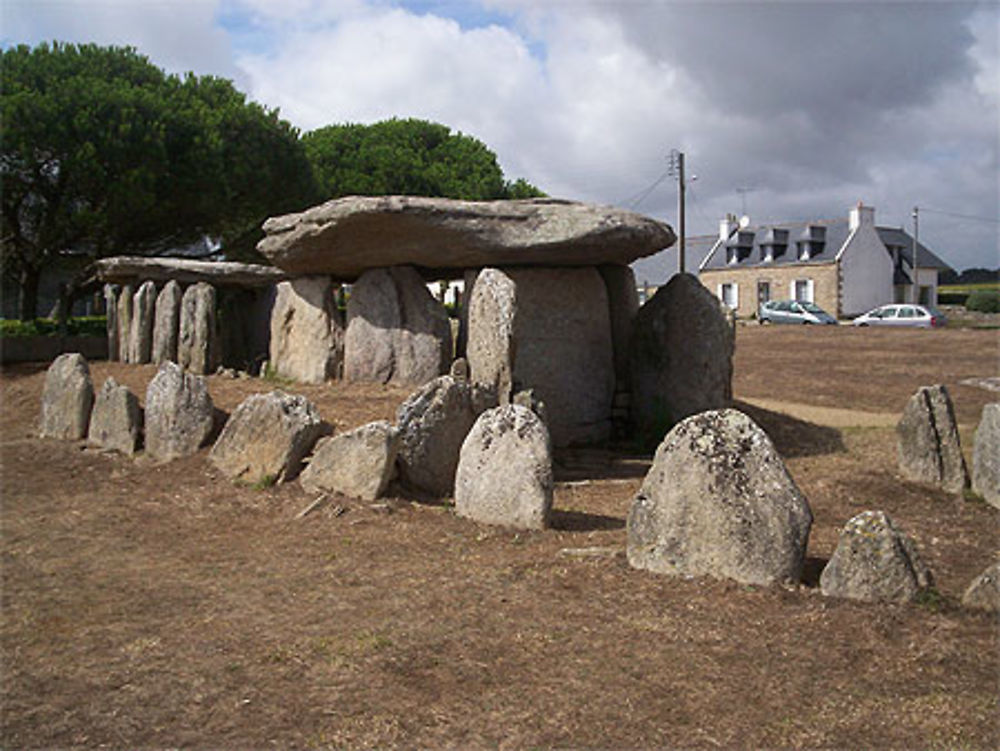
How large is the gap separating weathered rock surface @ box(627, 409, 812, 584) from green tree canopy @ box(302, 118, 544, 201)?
2631 centimetres

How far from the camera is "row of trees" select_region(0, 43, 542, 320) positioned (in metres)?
19.0

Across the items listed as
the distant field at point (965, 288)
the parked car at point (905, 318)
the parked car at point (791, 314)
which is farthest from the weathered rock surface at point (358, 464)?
the distant field at point (965, 288)

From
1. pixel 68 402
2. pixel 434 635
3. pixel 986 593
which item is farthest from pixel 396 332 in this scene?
pixel 986 593

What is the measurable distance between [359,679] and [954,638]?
2.96 meters

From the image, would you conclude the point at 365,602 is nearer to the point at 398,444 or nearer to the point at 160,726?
the point at 160,726

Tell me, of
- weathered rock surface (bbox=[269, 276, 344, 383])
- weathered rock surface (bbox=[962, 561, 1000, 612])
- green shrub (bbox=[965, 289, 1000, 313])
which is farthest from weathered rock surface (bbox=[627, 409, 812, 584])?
green shrub (bbox=[965, 289, 1000, 313])

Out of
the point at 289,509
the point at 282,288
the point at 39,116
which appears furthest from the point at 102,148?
the point at 289,509

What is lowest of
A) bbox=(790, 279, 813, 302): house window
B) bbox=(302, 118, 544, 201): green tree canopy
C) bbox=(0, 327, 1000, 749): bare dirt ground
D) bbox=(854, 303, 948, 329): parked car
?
bbox=(0, 327, 1000, 749): bare dirt ground

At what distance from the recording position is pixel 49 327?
1861 cm

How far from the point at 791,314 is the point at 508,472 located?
29.9 metres

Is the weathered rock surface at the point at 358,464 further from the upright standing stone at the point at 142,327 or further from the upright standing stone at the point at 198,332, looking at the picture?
the upright standing stone at the point at 142,327

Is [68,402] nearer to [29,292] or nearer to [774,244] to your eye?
[29,292]

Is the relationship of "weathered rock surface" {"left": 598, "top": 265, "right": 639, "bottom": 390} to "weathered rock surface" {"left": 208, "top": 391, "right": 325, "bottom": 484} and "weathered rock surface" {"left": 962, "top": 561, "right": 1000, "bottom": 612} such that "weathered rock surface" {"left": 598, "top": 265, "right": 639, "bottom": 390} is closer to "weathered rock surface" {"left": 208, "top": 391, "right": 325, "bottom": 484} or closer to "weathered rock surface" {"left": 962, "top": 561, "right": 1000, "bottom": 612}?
"weathered rock surface" {"left": 208, "top": 391, "right": 325, "bottom": 484}

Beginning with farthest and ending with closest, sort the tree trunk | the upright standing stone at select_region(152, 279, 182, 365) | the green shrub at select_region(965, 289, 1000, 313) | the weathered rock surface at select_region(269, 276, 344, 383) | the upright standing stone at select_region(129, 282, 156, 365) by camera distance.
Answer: the green shrub at select_region(965, 289, 1000, 313) < the tree trunk < the upright standing stone at select_region(129, 282, 156, 365) < the upright standing stone at select_region(152, 279, 182, 365) < the weathered rock surface at select_region(269, 276, 344, 383)
